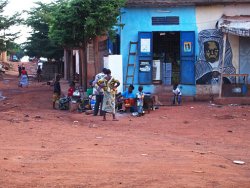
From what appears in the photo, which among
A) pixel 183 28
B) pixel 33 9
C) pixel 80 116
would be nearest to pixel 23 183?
pixel 80 116

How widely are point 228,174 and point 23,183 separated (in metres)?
2.91

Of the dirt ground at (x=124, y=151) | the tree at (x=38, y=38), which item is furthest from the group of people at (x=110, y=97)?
the tree at (x=38, y=38)

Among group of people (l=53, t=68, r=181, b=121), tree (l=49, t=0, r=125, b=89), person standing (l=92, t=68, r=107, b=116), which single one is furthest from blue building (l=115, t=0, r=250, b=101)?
person standing (l=92, t=68, r=107, b=116)

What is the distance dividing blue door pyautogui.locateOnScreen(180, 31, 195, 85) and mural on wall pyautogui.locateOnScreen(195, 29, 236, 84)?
22 cm

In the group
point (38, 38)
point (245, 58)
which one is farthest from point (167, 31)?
point (38, 38)

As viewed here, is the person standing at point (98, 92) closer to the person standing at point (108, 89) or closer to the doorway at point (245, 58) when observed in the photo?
the person standing at point (108, 89)

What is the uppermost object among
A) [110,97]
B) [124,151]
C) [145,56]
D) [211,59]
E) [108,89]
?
[145,56]

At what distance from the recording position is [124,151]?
9.02 metres

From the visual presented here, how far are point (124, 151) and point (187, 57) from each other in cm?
1179

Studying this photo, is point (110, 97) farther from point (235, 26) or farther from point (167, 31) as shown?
point (235, 26)

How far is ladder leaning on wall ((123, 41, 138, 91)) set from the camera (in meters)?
20.0

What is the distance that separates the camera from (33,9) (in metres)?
44.6

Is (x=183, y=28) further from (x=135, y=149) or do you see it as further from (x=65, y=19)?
(x=135, y=149)

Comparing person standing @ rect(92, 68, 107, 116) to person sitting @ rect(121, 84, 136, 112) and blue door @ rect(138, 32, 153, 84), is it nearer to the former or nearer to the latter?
person sitting @ rect(121, 84, 136, 112)
